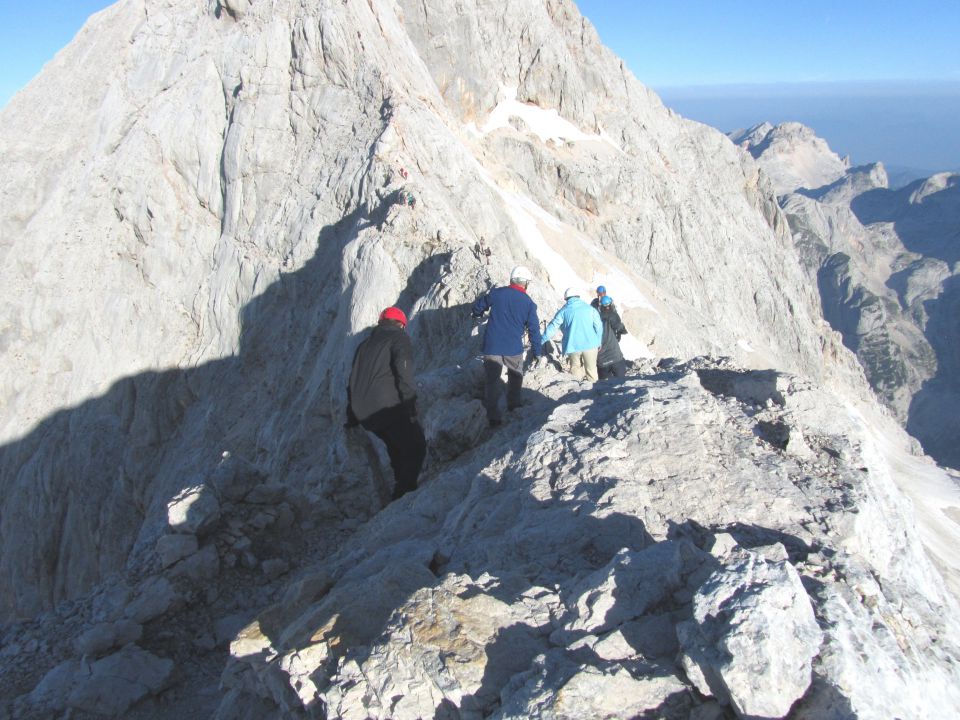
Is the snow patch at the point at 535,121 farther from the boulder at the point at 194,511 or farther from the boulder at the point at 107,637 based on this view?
the boulder at the point at 107,637

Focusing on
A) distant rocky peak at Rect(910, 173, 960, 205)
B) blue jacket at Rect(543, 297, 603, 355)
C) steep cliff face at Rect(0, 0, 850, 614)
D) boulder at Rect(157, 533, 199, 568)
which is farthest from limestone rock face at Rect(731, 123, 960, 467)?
boulder at Rect(157, 533, 199, 568)

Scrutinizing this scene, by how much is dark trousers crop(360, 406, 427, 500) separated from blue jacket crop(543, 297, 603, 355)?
3226mm

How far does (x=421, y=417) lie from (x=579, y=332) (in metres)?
2.88

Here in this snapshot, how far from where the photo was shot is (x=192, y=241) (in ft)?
76.8

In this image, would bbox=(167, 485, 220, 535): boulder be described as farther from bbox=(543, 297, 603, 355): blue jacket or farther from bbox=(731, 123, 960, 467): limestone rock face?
bbox=(731, 123, 960, 467): limestone rock face

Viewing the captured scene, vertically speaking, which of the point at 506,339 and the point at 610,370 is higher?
the point at 506,339

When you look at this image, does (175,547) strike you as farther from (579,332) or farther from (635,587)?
(579,332)

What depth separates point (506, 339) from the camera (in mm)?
8914

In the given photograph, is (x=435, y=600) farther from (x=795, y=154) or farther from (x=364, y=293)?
(x=795, y=154)

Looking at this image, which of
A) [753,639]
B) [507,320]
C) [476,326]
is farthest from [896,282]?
[753,639]

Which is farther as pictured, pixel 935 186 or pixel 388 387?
pixel 935 186

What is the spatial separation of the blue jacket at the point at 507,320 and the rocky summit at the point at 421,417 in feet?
2.81

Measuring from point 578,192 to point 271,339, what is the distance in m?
24.4

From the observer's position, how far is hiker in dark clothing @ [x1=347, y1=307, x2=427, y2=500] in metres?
7.77
